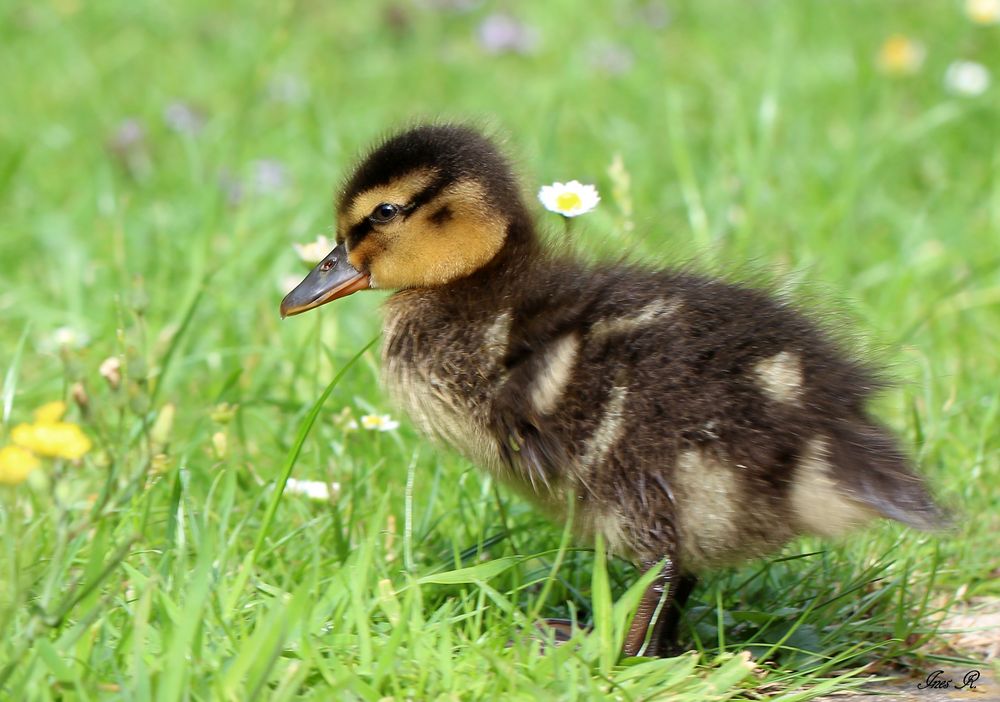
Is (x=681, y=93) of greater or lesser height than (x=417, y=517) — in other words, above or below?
Result: above

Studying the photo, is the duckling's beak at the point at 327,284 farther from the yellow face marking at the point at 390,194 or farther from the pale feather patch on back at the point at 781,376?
the pale feather patch on back at the point at 781,376

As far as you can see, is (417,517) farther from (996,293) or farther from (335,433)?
(996,293)

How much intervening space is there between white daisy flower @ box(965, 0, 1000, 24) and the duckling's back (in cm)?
398

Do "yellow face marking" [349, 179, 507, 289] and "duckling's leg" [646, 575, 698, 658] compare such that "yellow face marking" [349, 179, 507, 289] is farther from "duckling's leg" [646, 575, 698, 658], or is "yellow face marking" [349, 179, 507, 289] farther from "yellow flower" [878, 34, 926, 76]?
"yellow flower" [878, 34, 926, 76]

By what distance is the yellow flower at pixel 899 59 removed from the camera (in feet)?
19.4

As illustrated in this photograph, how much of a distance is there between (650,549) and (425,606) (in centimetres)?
48

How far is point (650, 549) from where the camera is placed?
8.05 feet

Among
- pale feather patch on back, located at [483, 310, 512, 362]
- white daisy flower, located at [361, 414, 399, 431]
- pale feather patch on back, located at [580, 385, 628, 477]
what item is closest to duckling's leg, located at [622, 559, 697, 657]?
pale feather patch on back, located at [580, 385, 628, 477]

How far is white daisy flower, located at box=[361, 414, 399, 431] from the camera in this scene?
3.11m

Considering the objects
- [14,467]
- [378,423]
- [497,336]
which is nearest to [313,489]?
[378,423]

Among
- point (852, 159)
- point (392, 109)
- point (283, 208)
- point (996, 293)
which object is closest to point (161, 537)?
point (283, 208)

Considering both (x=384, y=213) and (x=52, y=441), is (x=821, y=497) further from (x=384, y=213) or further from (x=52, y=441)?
(x=52, y=441)

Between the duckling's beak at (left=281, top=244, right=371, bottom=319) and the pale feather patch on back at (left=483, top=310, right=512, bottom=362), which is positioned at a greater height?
the duckling's beak at (left=281, top=244, right=371, bottom=319)

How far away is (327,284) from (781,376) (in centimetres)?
105
